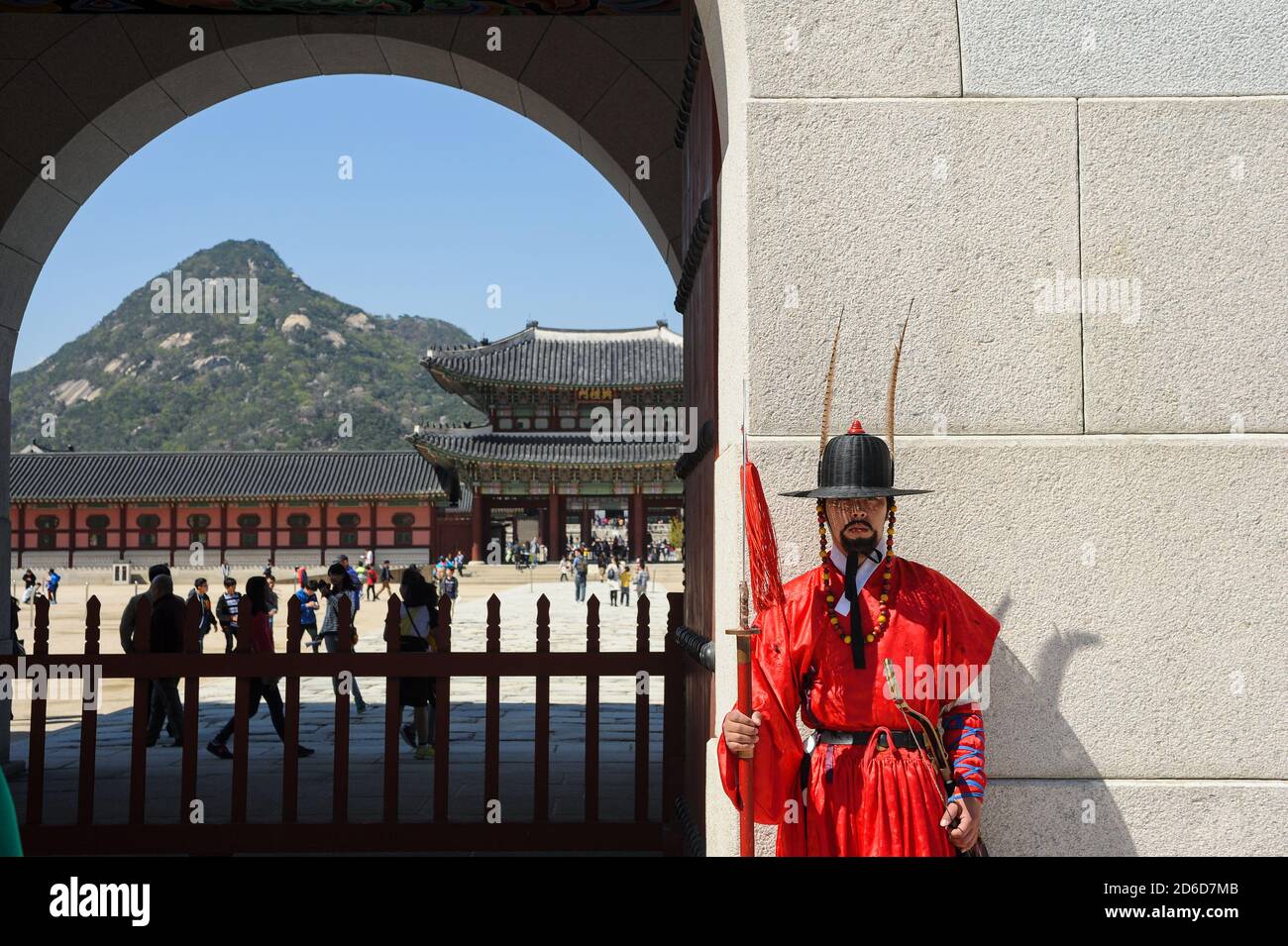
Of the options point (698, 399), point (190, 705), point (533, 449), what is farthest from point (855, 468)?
point (533, 449)

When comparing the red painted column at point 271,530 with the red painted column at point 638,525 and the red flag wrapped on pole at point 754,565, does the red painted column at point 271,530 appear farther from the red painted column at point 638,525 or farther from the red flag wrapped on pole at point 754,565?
the red flag wrapped on pole at point 754,565

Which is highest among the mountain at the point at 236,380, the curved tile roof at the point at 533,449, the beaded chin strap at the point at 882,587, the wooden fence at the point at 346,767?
the mountain at the point at 236,380

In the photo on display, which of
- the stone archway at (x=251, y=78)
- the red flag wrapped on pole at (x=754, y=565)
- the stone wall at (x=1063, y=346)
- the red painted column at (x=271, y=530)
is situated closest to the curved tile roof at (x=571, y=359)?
the red painted column at (x=271, y=530)

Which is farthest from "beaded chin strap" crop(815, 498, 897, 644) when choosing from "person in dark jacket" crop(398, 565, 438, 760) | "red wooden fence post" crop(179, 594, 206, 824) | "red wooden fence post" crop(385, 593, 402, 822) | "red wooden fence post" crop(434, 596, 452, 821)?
"person in dark jacket" crop(398, 565, 438, 760)

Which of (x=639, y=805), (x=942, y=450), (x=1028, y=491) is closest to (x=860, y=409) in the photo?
(x=942, y=450)

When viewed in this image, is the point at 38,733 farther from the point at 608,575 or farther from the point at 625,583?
the point at 608,575

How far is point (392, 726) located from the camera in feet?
16.3

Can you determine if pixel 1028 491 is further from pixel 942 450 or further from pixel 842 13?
pixel 842 13

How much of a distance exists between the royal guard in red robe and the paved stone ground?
3237 millimetres

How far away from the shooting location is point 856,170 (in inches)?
125

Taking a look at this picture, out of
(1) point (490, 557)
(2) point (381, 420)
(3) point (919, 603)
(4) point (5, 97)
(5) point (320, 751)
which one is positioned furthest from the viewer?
(2) point (381, 420)

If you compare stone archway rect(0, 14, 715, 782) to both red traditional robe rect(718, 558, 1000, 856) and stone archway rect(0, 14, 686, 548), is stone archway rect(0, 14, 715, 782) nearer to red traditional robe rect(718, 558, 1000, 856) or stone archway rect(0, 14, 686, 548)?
stone archway rect(0, 14, 686, 548)

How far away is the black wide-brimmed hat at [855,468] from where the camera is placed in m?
2.72
